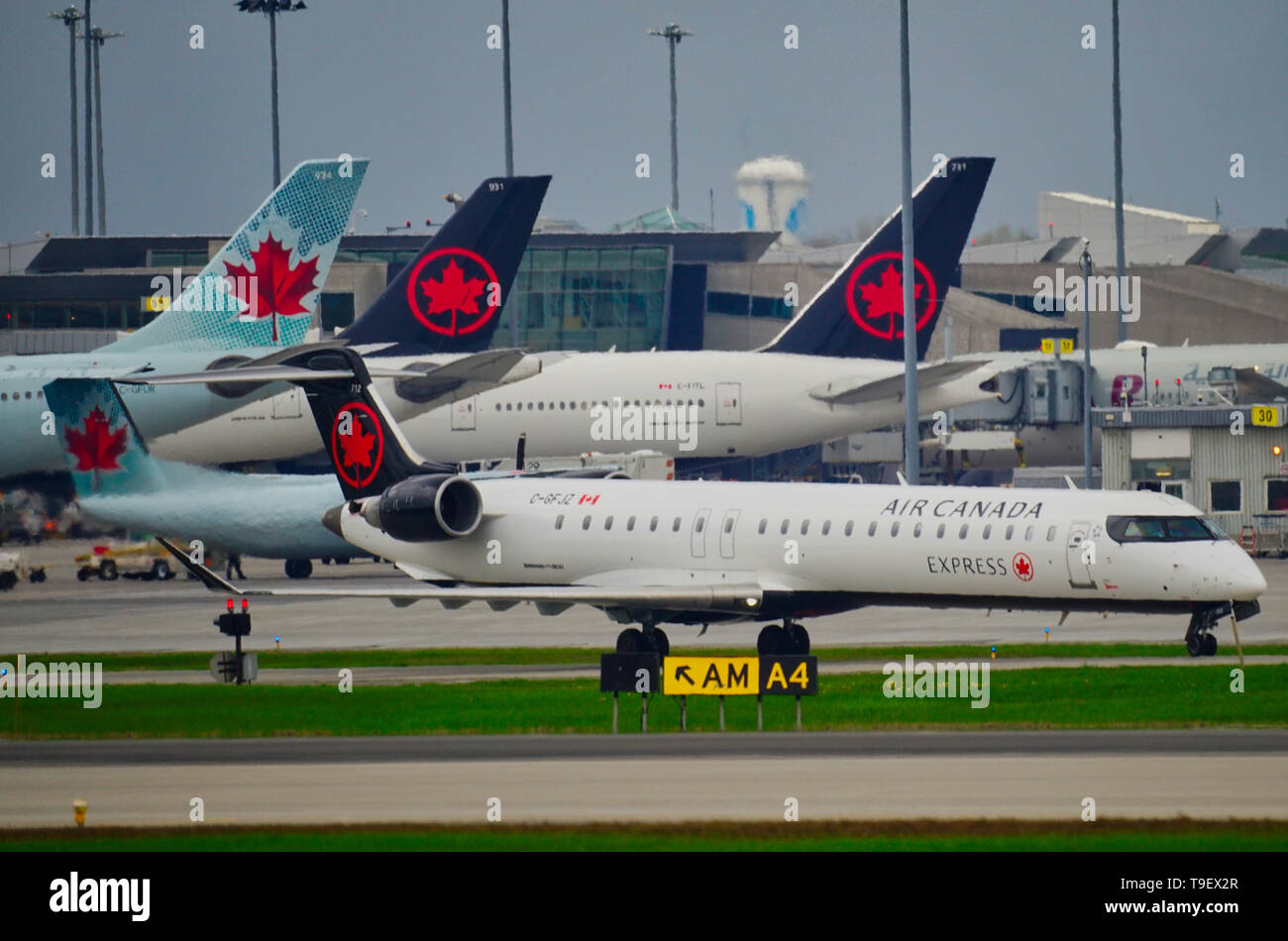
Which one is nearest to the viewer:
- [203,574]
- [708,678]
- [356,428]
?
[708,678]

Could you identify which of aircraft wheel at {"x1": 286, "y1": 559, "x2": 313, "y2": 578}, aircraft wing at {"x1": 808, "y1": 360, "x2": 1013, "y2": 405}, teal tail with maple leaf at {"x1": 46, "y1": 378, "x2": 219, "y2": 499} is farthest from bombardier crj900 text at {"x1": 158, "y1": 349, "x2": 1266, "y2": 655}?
aircraft wing at {"x1": 808, "y1": 360, "x2": 1013, "y2": 405}

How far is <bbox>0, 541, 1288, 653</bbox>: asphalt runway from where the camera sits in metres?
47.9

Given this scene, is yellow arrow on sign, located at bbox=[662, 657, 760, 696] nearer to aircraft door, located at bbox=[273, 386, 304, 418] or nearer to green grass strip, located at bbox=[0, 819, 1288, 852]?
green grass strip, located at bbox=[0, 819, 1288, 852]

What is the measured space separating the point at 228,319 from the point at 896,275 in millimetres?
23520

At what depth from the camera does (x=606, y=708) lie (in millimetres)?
34906

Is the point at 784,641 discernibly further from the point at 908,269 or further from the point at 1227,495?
the point at 1227,495

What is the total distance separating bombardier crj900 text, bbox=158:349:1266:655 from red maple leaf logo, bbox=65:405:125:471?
1406 centimetres

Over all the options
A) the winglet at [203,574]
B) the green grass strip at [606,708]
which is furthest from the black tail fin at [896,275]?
the winglet at [203,574]

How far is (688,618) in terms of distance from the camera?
43000mm

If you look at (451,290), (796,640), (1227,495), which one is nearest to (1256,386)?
(1227,495)

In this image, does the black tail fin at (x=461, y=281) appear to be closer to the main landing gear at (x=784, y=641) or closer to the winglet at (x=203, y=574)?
the main landing gear at (x=784, y=641)
